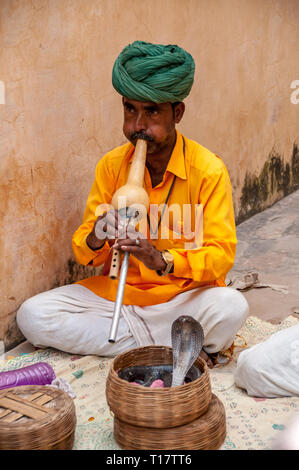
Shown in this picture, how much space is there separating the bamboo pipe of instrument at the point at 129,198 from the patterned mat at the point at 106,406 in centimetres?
48

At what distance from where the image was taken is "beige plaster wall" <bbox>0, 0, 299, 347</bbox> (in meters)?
3.10

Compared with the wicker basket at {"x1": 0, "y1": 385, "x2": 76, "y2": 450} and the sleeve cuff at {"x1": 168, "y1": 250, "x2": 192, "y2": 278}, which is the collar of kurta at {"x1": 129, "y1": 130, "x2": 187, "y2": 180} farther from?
the wicker basket at {"x1": 0, "y1": 385, "x2": 76, "y2": 450}

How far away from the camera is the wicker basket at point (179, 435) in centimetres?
218

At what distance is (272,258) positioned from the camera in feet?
15.9

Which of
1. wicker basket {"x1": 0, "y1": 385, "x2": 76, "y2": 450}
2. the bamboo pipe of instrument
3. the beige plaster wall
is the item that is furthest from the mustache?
wicker basket {"x1": 0, "y1": 385, "x2": 76, "y2": 450}

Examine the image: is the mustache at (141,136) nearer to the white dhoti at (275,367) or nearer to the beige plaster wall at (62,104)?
Answer: the beige plaster wall at (62,104)

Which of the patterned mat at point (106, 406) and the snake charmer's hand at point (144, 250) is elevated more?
the snake charmer's hand at point (144, 250)

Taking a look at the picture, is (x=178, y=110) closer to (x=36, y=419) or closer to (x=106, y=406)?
(x=106, y=406)

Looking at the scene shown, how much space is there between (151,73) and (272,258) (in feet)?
8.04

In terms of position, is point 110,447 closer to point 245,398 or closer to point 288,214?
point 245,398

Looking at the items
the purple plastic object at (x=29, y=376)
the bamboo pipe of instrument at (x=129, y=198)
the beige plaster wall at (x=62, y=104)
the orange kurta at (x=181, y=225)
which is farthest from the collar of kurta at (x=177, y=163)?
the purple plastic object at (x=29, y=376)

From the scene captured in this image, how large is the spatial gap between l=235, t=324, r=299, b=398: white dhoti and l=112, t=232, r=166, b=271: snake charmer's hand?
1.87ft

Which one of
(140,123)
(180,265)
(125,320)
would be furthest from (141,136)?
(125,320)

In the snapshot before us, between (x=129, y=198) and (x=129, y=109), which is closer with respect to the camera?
(x=129, y=198)
